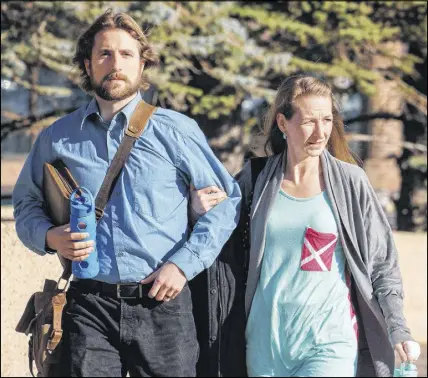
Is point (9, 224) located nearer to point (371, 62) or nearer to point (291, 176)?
point (291, 176)

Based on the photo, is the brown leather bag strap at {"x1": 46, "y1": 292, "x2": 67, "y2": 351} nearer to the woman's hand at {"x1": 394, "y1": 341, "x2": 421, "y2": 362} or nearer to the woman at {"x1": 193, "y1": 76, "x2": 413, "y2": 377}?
the woman at {"x1": 193, "y1": 76, "x2": 413, "y2": 377}

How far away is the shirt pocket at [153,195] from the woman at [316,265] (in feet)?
0.41

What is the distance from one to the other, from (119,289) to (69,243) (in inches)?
10.5

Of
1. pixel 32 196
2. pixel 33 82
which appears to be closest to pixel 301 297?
pixel 32 196

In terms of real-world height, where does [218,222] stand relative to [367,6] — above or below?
below

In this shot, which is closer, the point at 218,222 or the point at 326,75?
the point at 218,222

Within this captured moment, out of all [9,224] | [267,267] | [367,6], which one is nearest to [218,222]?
[267,267]

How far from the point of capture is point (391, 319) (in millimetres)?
3596

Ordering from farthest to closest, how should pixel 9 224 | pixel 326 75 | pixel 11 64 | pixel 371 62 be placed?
1. pixel 371 62
2. pixel 326 75
3. pixel 11 64
4. pixel 9 224

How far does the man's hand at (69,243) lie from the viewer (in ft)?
11.1

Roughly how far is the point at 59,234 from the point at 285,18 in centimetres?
703

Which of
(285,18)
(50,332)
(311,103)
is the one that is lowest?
(50,332)

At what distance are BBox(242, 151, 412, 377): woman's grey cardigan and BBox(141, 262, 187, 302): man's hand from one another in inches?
14.0

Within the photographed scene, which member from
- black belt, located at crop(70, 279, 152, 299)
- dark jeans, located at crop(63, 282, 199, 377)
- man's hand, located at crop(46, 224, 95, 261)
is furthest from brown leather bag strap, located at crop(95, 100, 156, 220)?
dark jeans, located at crop(63, 282, 199, 377)
